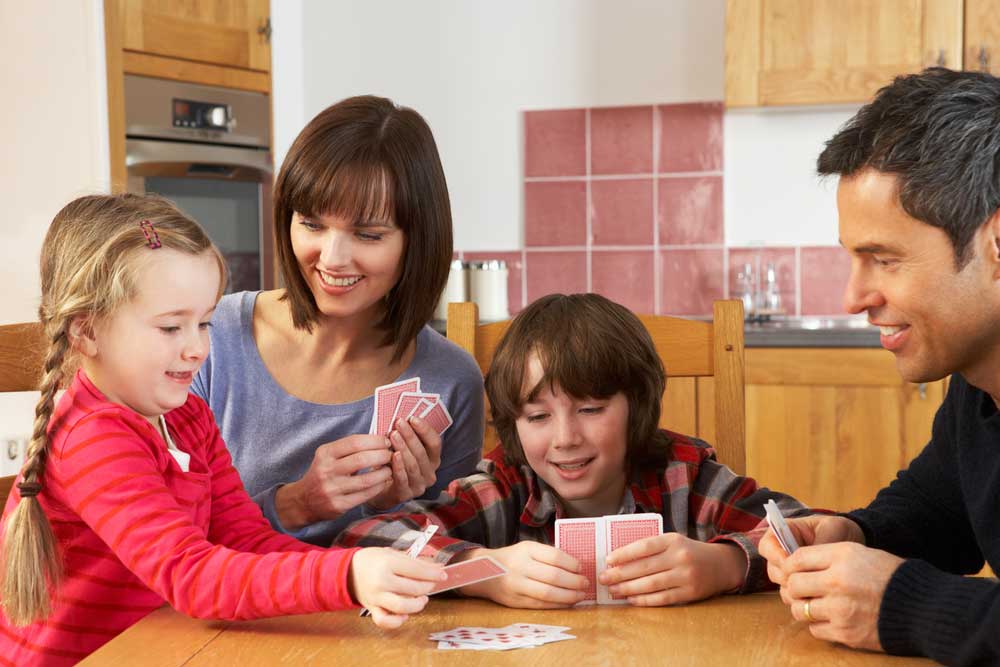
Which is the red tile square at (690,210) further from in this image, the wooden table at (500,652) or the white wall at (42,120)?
the wooden table at (500,652)

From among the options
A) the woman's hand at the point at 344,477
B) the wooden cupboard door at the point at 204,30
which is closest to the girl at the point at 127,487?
the woman's hand at the point at 344,477

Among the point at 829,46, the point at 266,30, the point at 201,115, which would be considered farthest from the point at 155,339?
the point at 829,46

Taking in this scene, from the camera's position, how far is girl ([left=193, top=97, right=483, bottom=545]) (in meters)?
1.69

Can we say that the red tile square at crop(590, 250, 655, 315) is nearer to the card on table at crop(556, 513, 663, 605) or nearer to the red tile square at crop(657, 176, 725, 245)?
the red tile square at crop(657, 176, 725, 245)

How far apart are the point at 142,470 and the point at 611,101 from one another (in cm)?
325

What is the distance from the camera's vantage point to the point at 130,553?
3.98 ft

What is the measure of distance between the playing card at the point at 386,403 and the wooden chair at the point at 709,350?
0.35 meters

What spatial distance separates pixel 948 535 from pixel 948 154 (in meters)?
0.58

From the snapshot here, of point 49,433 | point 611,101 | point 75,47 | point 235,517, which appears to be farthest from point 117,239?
point 611,101

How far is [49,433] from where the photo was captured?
129 centimetres

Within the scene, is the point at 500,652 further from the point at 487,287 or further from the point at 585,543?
the point at 487,287

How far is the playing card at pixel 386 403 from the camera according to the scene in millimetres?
1713

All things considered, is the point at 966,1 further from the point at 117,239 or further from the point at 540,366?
the point at 117,239

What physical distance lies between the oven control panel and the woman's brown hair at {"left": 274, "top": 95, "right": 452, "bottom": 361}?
1.90 metres
